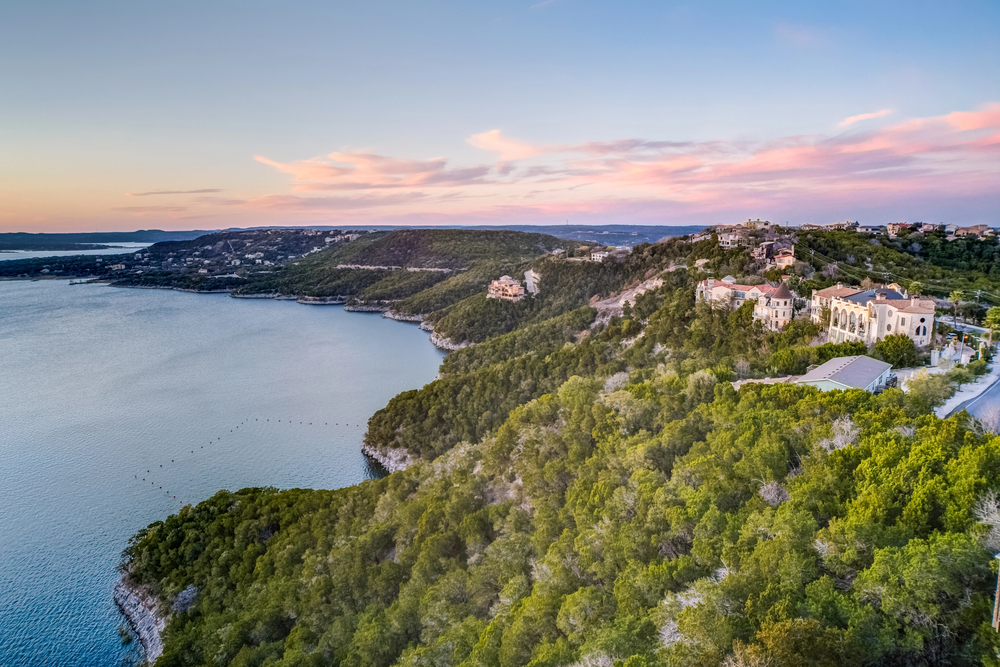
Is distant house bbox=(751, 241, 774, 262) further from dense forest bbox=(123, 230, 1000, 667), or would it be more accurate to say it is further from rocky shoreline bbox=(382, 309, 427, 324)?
rocky shoreline bbox=(382, 309, 427, 324)

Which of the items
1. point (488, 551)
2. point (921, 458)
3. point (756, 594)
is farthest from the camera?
point (488, 551)

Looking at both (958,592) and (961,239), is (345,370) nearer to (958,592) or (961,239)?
(958,592)

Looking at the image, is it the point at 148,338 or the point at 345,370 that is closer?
the point at 345,370

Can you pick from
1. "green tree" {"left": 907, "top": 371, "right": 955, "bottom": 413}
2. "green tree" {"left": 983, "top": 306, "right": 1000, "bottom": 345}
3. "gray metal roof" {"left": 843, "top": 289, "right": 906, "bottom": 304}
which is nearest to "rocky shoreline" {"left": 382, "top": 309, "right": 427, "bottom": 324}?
"gray metal roof" {"left": 843, "top": 289, "right": 906, "bottom": 304}

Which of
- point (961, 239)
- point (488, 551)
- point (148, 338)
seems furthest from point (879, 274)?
point (148, 338)

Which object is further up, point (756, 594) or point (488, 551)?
point (756, 594)

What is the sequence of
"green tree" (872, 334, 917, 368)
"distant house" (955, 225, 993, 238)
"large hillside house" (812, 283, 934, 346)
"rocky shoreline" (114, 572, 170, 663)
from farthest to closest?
"distant house" (955, 225, 993, 238), "large hillside house" (812, 283, 934, 346), "green tree" (872, 334, 917, 368), "rocky shoreline" (114, 572, 170, 663)

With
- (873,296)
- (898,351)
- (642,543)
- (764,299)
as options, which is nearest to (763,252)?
(764,299)
